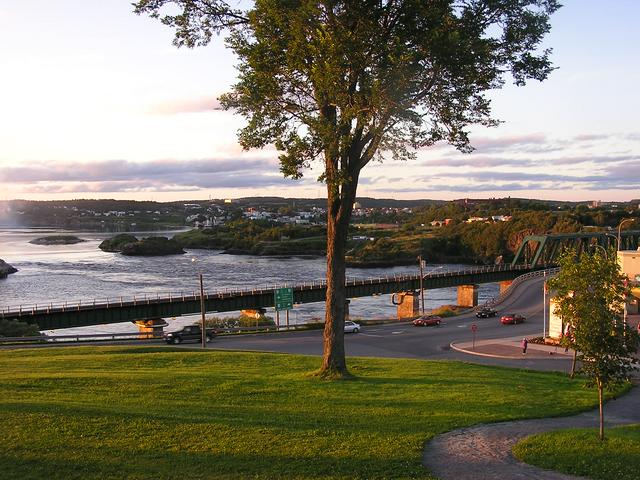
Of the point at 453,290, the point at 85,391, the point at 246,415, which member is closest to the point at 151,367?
the point at 85,391

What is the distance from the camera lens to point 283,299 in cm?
4416

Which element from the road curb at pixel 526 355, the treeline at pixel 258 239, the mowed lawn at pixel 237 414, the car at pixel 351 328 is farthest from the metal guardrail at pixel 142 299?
the treeline at pixel 258 239

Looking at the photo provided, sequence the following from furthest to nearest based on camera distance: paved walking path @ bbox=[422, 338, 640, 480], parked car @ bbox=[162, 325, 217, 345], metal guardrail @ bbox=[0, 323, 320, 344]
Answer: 1. parked car @ bbox=[162, 325, 217, 345]
2. metal guardrail @ bbox=[0, 323, 320, 344]
3. paved walking path @ bbox=[422, 338, 640, 480]

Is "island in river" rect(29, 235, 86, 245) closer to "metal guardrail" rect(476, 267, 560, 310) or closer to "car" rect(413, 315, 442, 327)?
"metal guardrail" rect(476, 267, 560, 310)

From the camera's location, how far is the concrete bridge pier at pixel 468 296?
69562 mm

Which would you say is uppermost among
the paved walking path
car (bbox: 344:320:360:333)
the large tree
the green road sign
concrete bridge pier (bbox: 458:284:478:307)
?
the large tree

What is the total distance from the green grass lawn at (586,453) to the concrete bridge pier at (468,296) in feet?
188

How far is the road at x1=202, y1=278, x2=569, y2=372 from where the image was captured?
31.3 metres

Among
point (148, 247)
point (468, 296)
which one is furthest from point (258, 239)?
point (468, 296)

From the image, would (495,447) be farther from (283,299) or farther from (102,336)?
(283,299)

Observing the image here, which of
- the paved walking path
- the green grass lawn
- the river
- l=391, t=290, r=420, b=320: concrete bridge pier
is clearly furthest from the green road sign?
the green grass lawn

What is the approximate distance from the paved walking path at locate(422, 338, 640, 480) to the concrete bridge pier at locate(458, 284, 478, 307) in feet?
173

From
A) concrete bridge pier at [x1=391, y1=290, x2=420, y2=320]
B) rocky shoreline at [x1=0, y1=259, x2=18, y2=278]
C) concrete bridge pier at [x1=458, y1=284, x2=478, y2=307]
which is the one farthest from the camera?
rocky shoreline at [x1=0, y1=259, x2=18, y2=278]

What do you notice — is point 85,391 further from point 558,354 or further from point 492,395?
point 558,354
